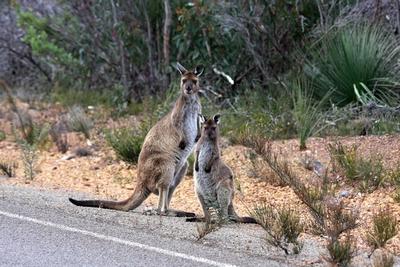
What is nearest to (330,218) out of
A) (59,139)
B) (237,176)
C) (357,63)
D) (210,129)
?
(210,129)

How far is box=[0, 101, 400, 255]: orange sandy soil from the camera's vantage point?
11164mm

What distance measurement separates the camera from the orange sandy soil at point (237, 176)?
1116cm

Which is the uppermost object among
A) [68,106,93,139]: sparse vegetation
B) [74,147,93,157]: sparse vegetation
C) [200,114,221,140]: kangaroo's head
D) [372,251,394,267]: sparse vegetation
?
[200,114,221,140]: kangaroo's head

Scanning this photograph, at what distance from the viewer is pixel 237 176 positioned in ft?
41.8

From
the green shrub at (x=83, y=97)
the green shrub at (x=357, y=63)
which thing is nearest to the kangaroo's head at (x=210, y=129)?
the green shrub at (x=357, y=63)

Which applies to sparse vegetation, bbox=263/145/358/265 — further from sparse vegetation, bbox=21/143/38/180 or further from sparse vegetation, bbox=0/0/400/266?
sparse vegetation, bbox=21/143/38/180

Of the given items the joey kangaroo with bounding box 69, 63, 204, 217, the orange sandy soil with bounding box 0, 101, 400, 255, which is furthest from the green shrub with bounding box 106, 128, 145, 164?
the joey kangaroo with bounding box 69, 63, 204, 217

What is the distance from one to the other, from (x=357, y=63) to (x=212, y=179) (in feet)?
18.5

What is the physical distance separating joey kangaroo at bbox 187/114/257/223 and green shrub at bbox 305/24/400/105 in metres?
5.11

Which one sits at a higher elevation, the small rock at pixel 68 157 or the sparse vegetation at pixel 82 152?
the sparse vegetation at pixel 82 152

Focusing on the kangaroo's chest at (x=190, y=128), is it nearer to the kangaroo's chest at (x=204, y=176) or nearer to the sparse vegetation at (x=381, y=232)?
the kangaroo's chest at (x=204, y=176)

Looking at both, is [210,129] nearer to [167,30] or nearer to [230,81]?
[230,81]

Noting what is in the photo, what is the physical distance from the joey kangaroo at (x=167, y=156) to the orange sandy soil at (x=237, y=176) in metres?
0.81

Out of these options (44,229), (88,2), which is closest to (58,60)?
(88,2)
